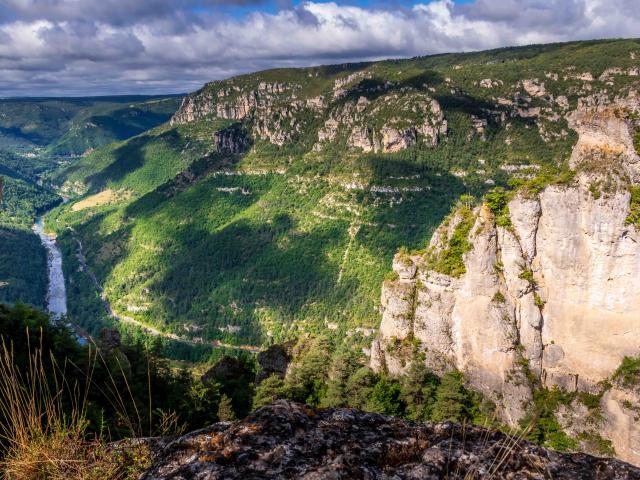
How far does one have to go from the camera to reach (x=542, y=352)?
39.2 metres

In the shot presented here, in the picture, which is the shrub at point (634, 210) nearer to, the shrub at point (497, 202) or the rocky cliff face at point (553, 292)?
the rocky cliff face at point (553, 292)

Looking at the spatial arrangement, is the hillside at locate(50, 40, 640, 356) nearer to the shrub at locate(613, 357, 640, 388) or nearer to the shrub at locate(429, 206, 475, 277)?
the shrub at locate(429, 206, 475, 277)

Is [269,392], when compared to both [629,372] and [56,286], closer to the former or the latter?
[629,372]

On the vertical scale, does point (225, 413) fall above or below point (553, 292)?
below

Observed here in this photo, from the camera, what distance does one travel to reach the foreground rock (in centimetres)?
571

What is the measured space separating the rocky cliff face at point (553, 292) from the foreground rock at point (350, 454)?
34275 mm

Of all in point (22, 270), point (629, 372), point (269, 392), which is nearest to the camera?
Answer: point (629, 372)

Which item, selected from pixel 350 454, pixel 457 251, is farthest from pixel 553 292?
pixel 350 454

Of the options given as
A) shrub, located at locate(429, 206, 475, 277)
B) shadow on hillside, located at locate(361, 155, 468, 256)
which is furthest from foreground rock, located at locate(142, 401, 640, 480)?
shadow on hillside, located at locate(361, 155, 468, 256)

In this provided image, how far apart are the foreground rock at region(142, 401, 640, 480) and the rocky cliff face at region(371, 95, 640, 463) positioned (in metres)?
34.3

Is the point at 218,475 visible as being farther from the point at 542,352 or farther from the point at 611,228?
the point at 542,352

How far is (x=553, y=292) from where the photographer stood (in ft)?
125

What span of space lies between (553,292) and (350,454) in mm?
37348

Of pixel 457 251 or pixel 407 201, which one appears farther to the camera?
pixel 407 201
